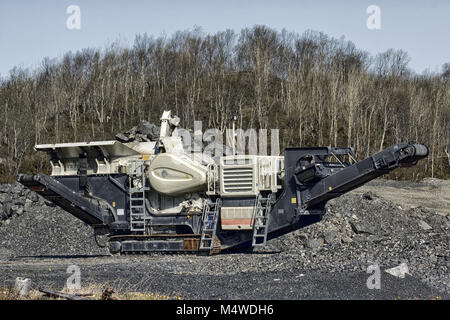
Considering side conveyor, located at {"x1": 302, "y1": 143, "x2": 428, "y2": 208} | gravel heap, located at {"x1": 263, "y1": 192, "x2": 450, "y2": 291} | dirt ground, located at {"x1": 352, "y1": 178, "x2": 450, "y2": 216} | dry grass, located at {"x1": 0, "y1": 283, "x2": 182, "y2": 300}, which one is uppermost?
side conveyor, located at {"x1": 302, "y1": 143, "x2": 428, "y2": 208}

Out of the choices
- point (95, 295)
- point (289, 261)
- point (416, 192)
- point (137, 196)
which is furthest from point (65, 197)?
point (416, 192)

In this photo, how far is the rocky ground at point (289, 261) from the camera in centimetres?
1112

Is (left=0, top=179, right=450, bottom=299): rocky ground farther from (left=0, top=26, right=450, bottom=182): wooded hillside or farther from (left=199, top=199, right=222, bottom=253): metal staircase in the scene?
(left=0, top=26, right=450, bottom=182): wooded hillside

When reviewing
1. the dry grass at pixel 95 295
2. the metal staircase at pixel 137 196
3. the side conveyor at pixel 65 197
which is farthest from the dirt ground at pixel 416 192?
the dry grass at pixel 95 295

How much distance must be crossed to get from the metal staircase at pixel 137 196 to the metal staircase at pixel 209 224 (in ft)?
6.29

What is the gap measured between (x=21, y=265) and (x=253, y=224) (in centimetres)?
632

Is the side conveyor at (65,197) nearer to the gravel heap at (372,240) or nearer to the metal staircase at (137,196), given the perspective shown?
the metal staircase at (137,196)

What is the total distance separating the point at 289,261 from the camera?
47.5ft

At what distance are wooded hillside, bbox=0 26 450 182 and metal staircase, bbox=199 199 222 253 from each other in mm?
22997

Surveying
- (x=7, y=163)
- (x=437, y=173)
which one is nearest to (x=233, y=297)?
(x=7, y=163)

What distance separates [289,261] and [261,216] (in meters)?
2.59

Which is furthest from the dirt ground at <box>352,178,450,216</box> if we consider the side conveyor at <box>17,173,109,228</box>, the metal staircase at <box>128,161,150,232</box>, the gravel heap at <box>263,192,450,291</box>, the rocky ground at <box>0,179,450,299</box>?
the side conveyor at <box>17,173,109,228</box>

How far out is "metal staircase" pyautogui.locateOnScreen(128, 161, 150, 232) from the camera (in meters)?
18.1
